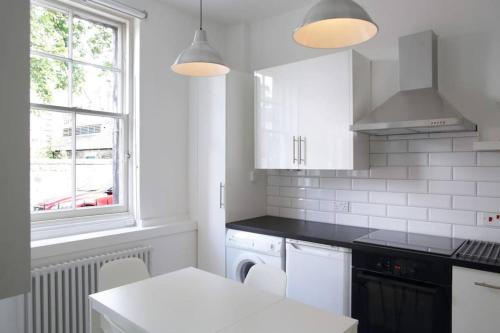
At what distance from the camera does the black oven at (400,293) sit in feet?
6.45

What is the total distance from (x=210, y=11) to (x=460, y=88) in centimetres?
231

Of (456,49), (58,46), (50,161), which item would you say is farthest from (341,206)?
(58,46)

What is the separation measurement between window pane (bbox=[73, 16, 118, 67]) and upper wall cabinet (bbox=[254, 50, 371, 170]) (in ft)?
4.31

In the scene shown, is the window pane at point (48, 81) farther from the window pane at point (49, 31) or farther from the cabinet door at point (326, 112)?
the cabinet door at point (326, 112)

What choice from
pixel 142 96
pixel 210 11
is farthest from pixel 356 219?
pixel 210 11

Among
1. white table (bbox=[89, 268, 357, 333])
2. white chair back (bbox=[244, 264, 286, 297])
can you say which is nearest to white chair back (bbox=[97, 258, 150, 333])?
white table (bbox=[89, 268, 357, 333])

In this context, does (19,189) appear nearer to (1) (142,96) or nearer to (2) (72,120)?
(2) (72,120)

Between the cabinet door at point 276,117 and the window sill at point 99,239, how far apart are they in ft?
3.21

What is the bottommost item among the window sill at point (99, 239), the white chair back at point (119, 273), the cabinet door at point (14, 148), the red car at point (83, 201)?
the white chair back at point (119, 273)

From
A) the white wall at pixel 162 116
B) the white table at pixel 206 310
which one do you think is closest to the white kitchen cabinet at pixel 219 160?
the white wall at pixel 162 116

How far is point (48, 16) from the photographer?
8.41 ft

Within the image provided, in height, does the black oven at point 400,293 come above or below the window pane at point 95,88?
below

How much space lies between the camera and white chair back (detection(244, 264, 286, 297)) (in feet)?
6.25

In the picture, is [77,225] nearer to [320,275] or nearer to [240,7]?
[320,275]
